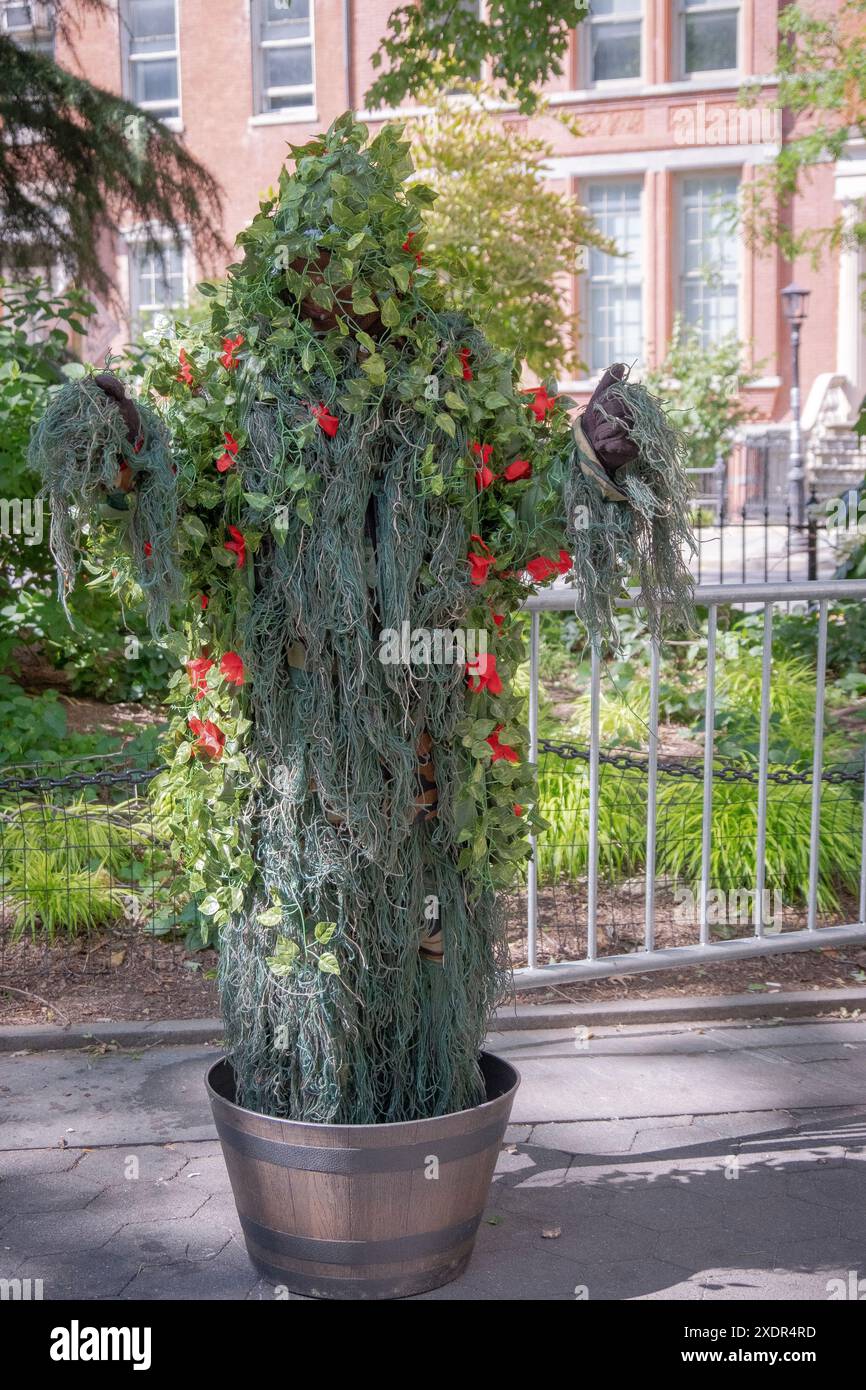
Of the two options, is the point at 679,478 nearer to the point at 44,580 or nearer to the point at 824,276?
the point at 44,580

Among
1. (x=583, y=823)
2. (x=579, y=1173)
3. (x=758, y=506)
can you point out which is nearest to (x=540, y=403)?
(x=579, y=1173)

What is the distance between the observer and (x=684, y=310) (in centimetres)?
2314

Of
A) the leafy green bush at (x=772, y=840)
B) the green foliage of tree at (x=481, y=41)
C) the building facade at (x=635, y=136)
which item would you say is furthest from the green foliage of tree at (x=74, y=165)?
the building facade at (x=635, y=136)

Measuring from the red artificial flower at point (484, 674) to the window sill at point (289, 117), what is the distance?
73.7 ft

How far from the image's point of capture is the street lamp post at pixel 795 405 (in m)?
19.6

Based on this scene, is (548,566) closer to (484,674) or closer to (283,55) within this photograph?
(484,674)

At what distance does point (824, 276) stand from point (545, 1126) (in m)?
20.9

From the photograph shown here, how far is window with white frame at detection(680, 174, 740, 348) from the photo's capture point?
22.6 meters

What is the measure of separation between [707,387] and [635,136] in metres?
5.56

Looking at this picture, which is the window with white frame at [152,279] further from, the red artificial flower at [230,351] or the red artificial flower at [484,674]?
the red artificial flower at [484,674]

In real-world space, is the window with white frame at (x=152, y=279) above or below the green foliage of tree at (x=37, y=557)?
above

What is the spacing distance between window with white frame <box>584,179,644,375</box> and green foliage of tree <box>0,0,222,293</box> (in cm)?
1543

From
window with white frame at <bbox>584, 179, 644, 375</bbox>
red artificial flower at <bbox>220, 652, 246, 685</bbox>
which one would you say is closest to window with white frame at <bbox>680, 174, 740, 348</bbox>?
window with white frame at <bbox>584, 179, 644, 375</bbox>

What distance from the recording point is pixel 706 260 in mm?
22781
